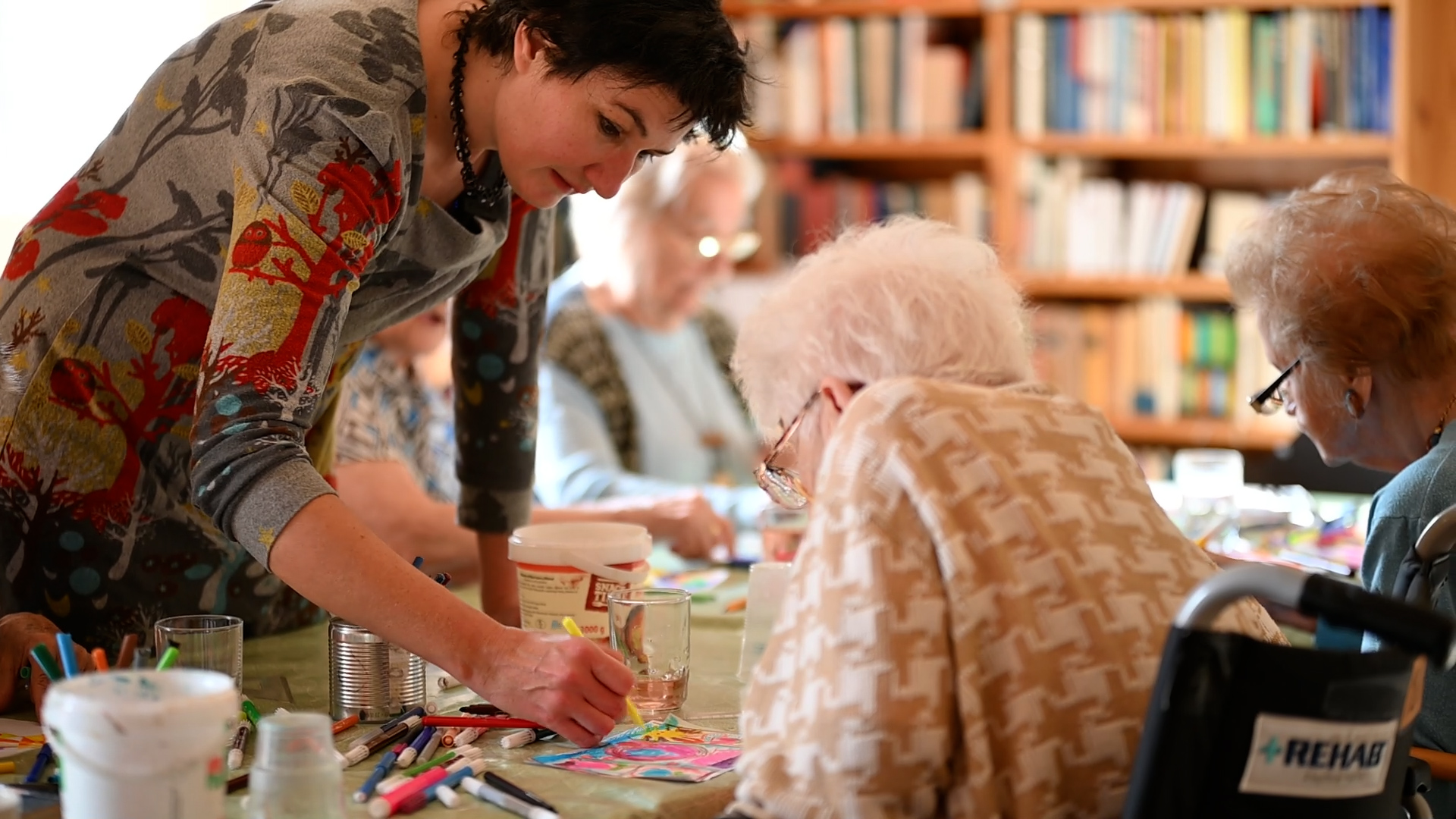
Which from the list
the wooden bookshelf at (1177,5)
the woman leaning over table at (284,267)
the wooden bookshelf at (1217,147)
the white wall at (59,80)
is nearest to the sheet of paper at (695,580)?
the woman leaning over table at (284,267)

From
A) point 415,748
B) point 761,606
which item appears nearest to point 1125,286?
point 761,606

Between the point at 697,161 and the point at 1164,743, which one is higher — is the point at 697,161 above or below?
above

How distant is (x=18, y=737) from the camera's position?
1239 millimetres

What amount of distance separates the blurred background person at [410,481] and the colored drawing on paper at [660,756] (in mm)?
606

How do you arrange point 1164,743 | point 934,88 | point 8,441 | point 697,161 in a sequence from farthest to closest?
point 934,88
point 697,161
point 8,441
point 1164,743

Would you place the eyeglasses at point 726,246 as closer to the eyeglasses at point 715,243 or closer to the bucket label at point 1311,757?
the eyeglasses at point 715,243

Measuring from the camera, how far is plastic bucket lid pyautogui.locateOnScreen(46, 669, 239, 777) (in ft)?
2.99

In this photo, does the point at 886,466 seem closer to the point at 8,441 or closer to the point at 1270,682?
the point at 1270,682

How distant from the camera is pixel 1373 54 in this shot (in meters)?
3.65

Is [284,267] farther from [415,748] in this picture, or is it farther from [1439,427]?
[1439,427]

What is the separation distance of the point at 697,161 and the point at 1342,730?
7.40 feet

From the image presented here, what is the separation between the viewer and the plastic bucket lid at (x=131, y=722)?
91 cm

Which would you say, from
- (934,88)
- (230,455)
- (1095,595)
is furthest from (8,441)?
(934,88)

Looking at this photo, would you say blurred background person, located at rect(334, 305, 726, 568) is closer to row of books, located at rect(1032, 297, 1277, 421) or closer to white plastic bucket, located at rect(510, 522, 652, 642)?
white plastic bucket, located at rect(510, 522, 652, 642)
